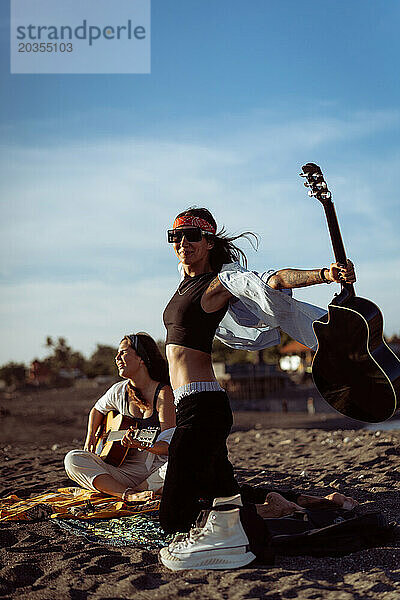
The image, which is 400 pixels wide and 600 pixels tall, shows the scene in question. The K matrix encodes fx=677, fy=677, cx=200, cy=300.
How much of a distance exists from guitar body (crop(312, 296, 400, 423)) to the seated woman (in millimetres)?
1887

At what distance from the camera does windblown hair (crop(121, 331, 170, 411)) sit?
5688mm

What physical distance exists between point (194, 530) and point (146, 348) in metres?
1.94

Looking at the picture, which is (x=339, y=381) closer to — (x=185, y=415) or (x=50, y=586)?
(x=185, y=415)

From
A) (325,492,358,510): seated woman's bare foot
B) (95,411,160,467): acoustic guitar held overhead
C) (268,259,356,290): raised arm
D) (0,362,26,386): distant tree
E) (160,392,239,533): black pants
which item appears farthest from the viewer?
(0,362,26,386): distant tree

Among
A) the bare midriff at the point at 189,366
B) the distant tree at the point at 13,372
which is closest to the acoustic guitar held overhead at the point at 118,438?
the bare midriff at the point at 189,366

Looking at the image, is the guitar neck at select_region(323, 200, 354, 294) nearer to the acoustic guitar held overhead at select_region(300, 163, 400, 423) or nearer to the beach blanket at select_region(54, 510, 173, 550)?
the acoustic guitar held overhead at select_region(300, 163, 400, 423)

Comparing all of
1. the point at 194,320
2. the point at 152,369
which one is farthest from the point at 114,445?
the point at 194,320

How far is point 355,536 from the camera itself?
4262mm

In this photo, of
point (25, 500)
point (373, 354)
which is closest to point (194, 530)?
point (373, 354)

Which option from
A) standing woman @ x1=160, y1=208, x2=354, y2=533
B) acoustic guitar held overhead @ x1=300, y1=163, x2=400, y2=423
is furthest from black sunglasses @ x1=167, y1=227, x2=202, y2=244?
acoustic guitar held overhead @ x1=300, y1=163, x2=400, y2=423

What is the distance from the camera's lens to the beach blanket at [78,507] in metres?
5.29

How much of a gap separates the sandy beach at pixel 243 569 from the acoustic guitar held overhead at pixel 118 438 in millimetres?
778

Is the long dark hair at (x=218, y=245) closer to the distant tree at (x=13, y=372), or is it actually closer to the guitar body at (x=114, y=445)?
the guitar body at (x=114, y=445)

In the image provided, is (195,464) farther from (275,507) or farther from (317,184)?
(317,184)
